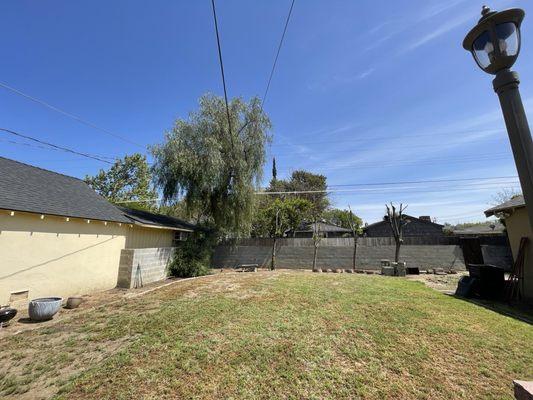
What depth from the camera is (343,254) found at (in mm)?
16141

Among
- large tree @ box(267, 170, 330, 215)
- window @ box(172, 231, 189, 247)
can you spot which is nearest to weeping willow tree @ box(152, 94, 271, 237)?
window @ box(172, 231, 189, 247)

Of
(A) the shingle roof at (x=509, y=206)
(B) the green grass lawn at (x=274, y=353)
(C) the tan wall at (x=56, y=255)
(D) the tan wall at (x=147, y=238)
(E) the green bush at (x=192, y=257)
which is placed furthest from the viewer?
(E) the green bush at (x=192, y=257)

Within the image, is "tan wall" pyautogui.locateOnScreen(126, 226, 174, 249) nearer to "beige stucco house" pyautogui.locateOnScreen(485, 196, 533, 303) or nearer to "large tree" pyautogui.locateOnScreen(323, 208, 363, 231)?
"beige stucco house" pyautogui.locateOnScreen(485, 196, 533, 303)

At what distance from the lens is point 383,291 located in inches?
326

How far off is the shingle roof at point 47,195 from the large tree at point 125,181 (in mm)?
18248

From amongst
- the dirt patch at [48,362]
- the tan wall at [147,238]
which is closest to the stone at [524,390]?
the dirt patch at [48,362]

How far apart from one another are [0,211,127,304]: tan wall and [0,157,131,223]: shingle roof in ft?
0.91

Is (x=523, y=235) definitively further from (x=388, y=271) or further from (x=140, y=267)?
(x=140, y=267)

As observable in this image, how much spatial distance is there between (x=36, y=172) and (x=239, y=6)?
976 cm

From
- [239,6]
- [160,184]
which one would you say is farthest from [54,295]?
[239,6]

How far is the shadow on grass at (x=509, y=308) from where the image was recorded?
6.38m

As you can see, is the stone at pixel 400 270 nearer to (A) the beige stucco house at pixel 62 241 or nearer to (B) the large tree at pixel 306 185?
(A) the beige stucco house at pixel 62 241

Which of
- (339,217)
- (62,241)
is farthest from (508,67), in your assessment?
(339,217)

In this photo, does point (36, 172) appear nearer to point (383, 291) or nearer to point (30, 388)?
point (30, 388)
